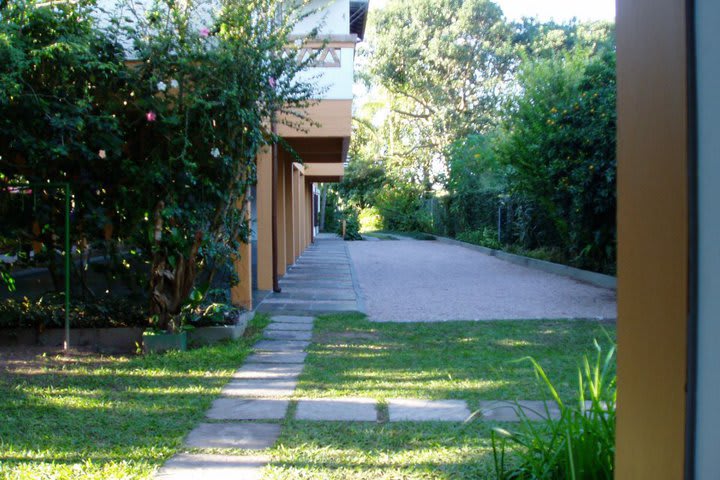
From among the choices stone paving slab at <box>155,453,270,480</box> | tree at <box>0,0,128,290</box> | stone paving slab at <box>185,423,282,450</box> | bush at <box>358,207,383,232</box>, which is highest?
tree at <box>0,0,128,290</box>

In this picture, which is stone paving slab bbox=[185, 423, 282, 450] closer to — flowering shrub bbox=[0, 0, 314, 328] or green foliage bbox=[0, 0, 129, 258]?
flowering shrub bbox=[0, 0, 314, 328]

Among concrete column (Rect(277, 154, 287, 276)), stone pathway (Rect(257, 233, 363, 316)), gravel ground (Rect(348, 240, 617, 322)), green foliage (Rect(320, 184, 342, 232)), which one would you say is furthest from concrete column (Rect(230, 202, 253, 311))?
green foliage (Rect(320, 184, 342, 232))

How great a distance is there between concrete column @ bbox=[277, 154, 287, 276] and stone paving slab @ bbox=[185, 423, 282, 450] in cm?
979

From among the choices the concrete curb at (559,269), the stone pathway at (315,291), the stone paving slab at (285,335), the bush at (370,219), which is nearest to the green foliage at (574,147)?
the concrete curb at (559,269)

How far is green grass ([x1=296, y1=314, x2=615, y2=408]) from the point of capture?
5078mm

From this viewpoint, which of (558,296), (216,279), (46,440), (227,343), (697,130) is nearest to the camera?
(697,130)

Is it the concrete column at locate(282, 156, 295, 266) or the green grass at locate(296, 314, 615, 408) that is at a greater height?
the concrete column at locate(282, 156, 295, 266)

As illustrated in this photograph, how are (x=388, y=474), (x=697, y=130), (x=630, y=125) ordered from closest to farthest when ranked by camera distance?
(x=697, y=130) → (x=630, y=125) → (x=388, y=474)

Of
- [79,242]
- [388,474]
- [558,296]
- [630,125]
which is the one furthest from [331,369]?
[558,296]

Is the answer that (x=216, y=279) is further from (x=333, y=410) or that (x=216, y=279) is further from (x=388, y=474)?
(x=388, y=474)

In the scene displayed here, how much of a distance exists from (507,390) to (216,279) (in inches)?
195

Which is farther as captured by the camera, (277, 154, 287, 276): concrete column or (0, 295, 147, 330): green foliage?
(277, 154, 287, 276): concrete column

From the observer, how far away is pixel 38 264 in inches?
273

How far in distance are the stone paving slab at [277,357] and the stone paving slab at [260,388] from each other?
700 mm
